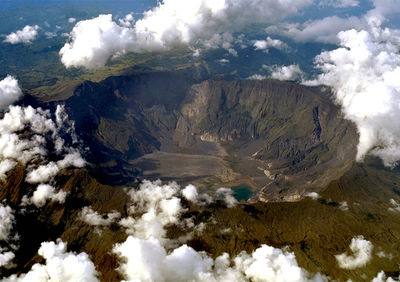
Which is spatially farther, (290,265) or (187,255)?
(290,265)

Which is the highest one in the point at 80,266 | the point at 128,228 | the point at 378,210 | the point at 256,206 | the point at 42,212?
the point at 80,266

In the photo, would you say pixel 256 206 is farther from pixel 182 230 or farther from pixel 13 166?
pixel 13 166

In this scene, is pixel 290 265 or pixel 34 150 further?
pixel 34 150

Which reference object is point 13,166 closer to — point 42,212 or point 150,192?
point 42,212

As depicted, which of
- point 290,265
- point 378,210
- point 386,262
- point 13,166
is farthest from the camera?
point 378,210

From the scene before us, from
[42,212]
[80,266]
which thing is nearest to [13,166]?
[42,212]

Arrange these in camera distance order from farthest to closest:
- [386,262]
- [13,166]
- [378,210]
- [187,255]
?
1. [378,210]
2. [13,166]
3. [386,262]
4. [187,255]

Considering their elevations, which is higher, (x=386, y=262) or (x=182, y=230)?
(x=182, y=230)

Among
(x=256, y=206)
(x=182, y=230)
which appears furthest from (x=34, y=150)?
(x=256, y=206)

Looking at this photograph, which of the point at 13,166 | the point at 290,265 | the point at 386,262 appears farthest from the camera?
the point at 13,166
